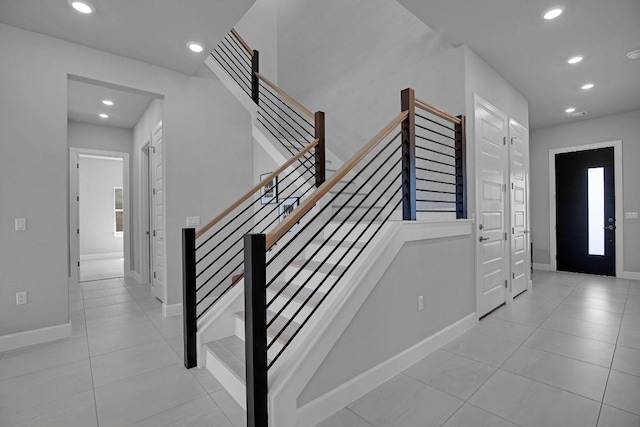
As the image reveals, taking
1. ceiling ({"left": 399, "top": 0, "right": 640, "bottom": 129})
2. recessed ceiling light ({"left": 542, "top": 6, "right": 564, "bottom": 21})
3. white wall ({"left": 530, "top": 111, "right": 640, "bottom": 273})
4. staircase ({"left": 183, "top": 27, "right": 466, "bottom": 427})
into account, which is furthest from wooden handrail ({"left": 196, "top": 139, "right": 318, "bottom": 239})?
white wall ({"left": 530, "top": 111, "right": 640, "bottom": 273})

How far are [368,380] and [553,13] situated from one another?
136 inches

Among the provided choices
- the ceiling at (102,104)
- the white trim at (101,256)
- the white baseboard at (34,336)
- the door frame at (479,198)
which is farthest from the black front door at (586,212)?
the white trim at (101,256)

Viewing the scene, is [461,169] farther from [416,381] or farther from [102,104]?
[102,104]

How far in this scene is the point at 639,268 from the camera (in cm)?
539

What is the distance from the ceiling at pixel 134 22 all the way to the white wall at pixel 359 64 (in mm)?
2109

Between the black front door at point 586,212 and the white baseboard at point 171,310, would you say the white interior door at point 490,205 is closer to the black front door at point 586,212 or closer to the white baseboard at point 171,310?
the black front door at point 586,212

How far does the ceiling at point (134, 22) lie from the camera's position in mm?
2678

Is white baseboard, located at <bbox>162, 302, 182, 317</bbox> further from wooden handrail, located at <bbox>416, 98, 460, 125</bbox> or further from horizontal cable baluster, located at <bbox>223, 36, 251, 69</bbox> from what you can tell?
horizontal cable baluster, located at <bbox>223, 36, 251, 69</bbox>

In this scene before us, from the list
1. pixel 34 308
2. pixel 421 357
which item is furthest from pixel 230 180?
pixel 421 357

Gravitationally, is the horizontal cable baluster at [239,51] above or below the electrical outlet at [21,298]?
above

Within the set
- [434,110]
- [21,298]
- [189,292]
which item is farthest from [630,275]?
[21,298]

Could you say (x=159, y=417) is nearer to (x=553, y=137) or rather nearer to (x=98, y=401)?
(x=98, y=401)

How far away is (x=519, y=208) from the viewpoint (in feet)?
14.6

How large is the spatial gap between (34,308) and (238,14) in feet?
11.2
